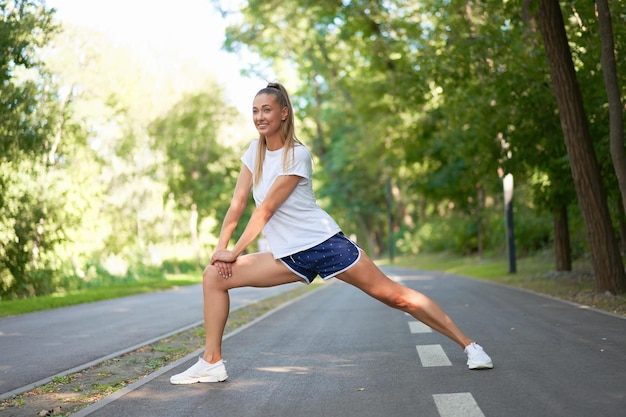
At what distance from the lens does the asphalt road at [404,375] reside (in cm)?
515

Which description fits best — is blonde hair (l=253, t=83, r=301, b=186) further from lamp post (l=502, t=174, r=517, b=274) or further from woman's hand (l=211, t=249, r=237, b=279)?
lamp post (l=502, t=174, r=517, b=274)

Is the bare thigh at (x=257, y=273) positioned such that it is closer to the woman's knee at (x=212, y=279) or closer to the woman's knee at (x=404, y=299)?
the woman's knee at (x=212, y=279)

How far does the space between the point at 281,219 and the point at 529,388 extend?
1.95 meters

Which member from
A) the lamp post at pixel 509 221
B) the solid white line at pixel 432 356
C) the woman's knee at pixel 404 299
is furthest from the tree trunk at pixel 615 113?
the lamp post at pixel 509 221

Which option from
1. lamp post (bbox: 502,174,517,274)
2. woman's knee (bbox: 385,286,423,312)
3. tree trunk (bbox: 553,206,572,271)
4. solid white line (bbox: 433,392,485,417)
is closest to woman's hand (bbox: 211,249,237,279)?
woman's knee (bbox: 385,286,423,312)

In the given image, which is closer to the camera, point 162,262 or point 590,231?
point 590,231

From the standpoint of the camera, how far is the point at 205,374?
6.33m

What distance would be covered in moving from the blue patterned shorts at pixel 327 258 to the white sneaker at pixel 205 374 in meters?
1.05

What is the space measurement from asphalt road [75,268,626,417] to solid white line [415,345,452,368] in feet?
0.05

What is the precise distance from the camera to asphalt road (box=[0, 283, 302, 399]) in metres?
8.16

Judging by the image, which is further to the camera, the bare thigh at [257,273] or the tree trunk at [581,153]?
the tree trunk at [581,153]

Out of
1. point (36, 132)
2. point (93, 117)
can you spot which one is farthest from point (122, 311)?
point (93, 117)

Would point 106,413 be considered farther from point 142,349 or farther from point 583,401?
point 142,349

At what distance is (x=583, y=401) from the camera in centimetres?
506
